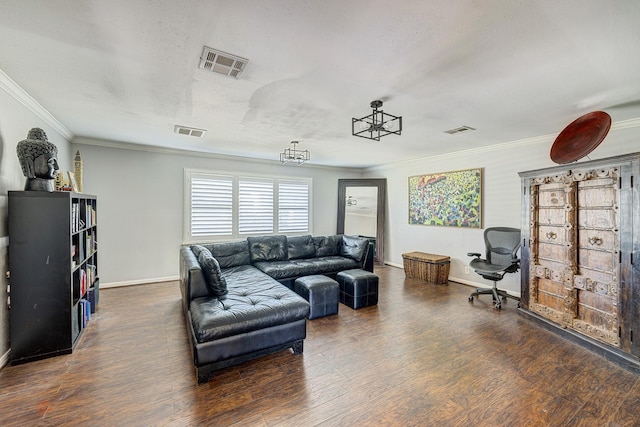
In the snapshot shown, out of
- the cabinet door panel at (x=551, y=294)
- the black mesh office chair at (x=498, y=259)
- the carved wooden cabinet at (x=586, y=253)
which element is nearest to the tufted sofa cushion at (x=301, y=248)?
the black mesh office chair at (x=498, y=259)

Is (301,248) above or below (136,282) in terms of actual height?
above

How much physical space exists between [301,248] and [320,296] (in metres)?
1.59

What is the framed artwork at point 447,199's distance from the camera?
15.9 feet

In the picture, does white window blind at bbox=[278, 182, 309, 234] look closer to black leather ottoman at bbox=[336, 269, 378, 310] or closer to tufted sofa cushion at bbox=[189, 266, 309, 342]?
black leather ottoman at bbox=[336, 269, 378, 310]

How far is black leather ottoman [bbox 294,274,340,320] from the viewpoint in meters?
3.44

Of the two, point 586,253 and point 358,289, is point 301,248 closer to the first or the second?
point 358,289

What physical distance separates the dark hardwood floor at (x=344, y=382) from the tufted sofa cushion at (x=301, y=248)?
5.82 feet

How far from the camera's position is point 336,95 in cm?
259

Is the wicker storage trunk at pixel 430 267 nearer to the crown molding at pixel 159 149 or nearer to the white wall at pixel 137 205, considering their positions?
the crown molding at pixel 159 149

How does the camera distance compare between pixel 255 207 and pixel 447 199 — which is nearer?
pixel 447 199

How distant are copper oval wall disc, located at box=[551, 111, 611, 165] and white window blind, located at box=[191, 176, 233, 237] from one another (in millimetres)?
5329

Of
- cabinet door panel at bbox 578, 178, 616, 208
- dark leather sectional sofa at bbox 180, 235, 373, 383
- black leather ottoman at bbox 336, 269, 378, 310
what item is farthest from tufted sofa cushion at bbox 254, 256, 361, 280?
cabinet door panel at bbox 578, 178, 616, 208

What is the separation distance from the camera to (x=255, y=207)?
595cm

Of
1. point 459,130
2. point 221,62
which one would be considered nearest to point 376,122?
point 221,62
